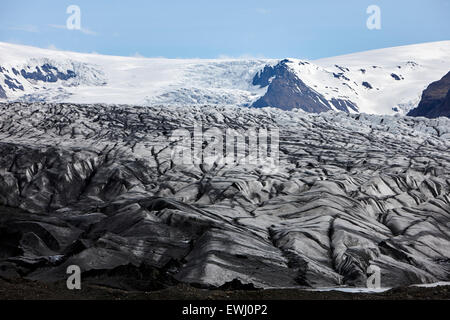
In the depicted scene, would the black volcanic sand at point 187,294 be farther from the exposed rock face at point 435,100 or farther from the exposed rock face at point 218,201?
the exposed rock face at point 435,100

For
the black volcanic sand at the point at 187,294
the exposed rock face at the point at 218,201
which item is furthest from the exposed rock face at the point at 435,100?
the black volcanic sand at the point at 187,294

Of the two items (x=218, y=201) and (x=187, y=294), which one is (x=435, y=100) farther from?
(x=187, y=294)

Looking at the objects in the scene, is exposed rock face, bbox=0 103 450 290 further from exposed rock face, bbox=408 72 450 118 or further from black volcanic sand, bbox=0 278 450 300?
exposed rock face, bbox=408 72 450 118

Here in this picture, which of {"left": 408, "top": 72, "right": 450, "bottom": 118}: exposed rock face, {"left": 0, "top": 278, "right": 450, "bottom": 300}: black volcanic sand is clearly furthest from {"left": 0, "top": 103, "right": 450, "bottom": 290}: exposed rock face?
{"left": 408, "top": 72, "right": 450, "bottom": 118}: exposed rock face

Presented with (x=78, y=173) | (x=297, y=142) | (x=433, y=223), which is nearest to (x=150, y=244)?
(x=433, y=223)

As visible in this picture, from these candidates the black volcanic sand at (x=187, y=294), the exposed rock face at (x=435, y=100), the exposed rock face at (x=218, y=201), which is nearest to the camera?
the black volcanic sand at (x=187, y=294)
